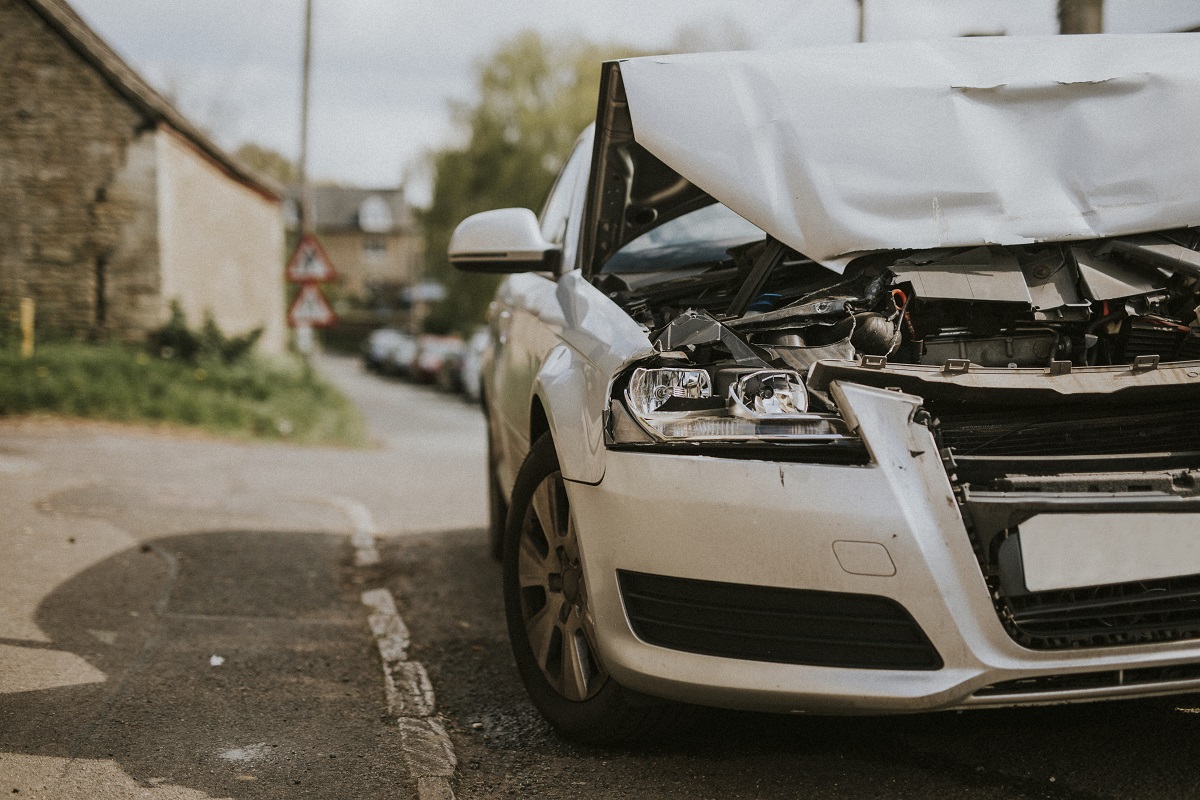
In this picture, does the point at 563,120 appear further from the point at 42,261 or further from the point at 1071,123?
the point at 1071,123

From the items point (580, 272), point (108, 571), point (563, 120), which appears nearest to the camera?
point (580, 272)

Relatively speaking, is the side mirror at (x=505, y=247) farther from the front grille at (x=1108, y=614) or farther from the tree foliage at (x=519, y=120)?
the tree foliage at (x=519, y=120)

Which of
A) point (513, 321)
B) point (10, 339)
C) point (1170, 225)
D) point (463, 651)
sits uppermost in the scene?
point (1170, 225)

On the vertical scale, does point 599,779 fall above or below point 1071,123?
below

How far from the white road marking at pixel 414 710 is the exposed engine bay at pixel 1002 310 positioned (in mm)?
1300

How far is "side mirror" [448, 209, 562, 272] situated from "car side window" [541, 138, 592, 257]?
0.32ft

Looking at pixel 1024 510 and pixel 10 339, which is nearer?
pixel 1024 510

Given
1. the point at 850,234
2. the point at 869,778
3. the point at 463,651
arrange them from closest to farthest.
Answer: the point at 869,778 → the point at 850,234 → the point at 463,651

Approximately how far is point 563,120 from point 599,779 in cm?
3652

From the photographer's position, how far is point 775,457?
258cm

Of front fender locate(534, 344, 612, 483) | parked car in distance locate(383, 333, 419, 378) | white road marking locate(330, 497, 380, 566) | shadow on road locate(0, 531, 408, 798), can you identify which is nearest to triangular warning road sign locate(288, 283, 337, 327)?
white road marking locate(330, 497, 380, 566)

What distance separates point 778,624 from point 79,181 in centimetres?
1660

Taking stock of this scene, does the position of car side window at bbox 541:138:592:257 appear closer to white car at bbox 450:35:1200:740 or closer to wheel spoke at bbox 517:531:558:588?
white car at bbox 450:35:1200:740

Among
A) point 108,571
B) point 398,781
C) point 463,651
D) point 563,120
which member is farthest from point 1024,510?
point 563,120
